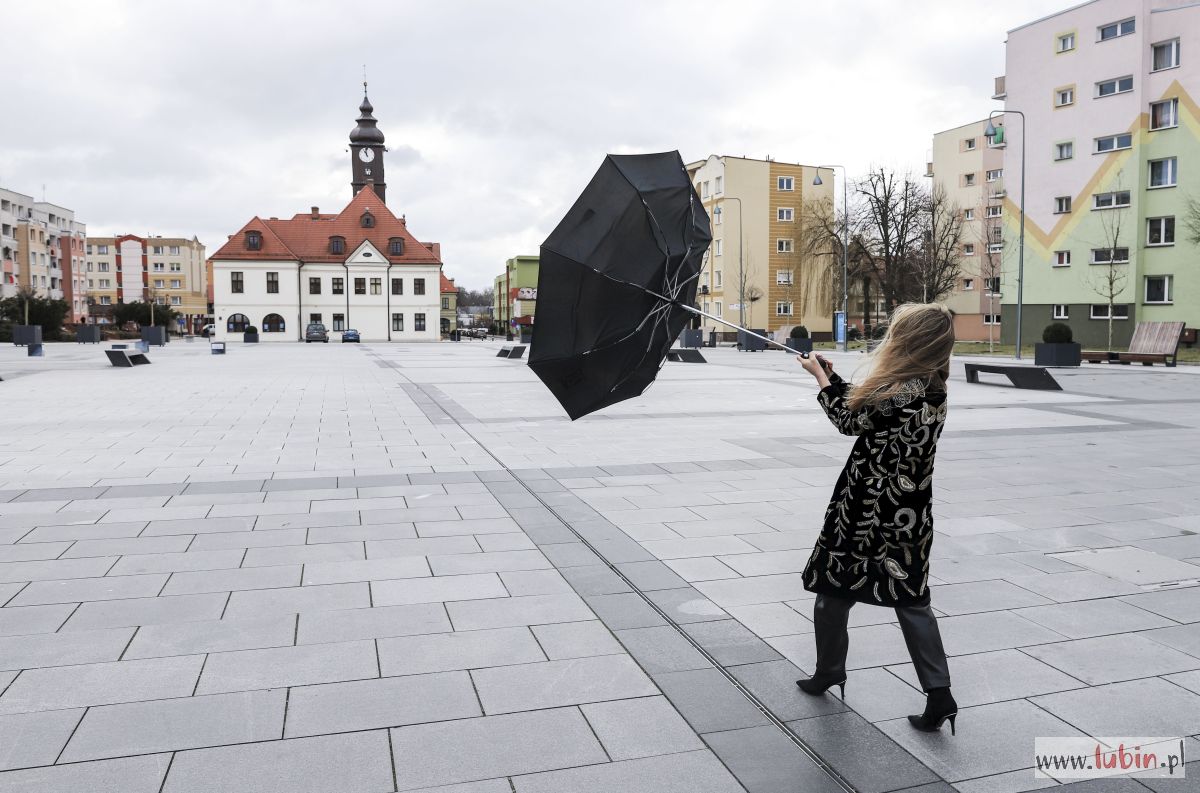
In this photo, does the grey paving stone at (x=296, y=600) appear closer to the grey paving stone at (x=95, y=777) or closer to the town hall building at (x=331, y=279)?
the grey paving stone at (x=95, y=777)

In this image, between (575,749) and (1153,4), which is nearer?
(575,749)

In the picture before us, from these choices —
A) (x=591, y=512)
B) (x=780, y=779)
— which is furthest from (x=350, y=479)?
(x=780, y=779)

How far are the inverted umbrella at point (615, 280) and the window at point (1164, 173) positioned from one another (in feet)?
141

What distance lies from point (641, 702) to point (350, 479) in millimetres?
5703

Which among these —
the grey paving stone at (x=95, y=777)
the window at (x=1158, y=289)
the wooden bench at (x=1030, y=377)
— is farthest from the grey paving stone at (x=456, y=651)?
the window at (x=1158, y=289)

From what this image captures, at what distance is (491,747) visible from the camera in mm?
3318

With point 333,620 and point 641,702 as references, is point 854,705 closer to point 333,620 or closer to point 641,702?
point 641,702

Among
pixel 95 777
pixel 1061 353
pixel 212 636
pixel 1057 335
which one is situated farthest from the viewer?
pixel 1057 335

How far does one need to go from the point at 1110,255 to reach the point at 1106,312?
3.42 meters

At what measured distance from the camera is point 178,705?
3678 mm

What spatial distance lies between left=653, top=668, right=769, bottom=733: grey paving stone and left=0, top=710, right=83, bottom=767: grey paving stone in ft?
7.49

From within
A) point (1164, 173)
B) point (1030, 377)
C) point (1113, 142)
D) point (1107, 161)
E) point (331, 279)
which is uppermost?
point (1113, 142)

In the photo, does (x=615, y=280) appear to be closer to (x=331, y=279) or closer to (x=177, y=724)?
(x=177, y=724)

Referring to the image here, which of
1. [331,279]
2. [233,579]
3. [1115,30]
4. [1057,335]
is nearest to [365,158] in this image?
[331,279]
